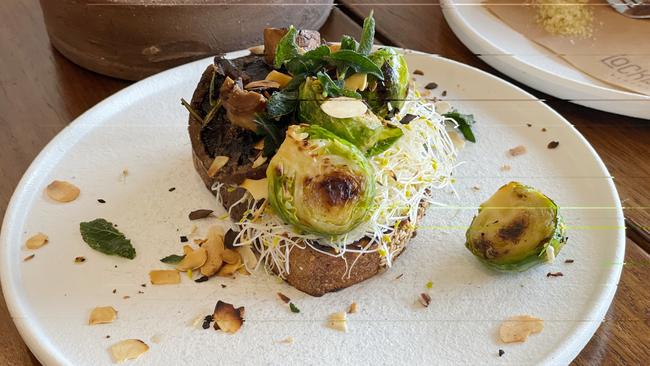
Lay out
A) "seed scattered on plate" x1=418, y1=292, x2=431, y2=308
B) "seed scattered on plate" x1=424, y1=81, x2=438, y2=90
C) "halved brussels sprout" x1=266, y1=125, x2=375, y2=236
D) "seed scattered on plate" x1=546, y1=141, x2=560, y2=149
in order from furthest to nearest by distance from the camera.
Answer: "seed scattered on plate" x1=424, y1=81, x2=438, y2=90, "seed scattered on plate" x1=546, y1=141, x2=560, y2=149, "seed scattered on plate" x1=418, y1=292, x2=431, y2=308, "halved brussels sprout" x1=266, y1=125, x2=375, y2=236

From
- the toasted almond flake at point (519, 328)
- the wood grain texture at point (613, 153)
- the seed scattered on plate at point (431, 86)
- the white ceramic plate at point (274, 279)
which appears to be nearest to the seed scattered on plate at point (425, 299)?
the white ceramic plate at point (274, 279)

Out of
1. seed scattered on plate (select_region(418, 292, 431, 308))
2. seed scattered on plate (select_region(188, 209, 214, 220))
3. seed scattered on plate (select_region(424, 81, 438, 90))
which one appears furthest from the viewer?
seed scattered on plate (select_region(424, 81, 438, 90))

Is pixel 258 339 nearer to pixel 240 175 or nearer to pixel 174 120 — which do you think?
pixel 240 175

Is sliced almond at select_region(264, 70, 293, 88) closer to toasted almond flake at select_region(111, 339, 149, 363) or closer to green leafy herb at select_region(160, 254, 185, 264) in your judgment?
green leafy herb at select_region(160, 254, 185, 264)

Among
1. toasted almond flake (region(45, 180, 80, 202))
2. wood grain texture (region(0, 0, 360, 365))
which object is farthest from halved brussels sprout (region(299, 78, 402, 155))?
wood grain texture (region(0, 0, 360, 365))

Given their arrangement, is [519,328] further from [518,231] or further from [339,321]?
[339,321]

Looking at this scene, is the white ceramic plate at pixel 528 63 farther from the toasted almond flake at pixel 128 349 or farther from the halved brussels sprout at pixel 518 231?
the toasted almond flake at pixel 128 349
